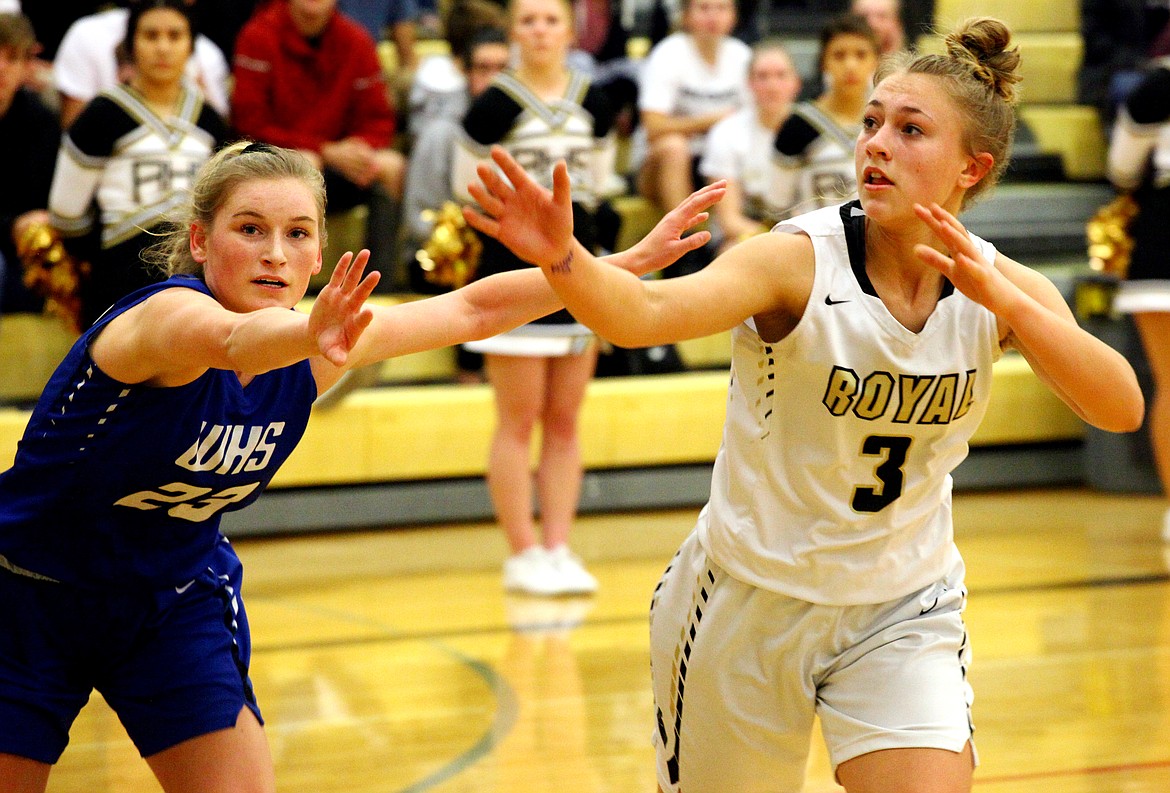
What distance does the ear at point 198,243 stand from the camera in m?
2.47

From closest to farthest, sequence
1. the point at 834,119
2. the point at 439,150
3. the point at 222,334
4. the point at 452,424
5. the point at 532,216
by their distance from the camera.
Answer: the point at 532,216
the point at 222,334
the point at 834,119
the point at 452,424
the point at 439,150

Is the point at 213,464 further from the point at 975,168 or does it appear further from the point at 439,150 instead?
the point at 439,150

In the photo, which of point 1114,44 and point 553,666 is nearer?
point 553,666

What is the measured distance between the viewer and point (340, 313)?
204 cm

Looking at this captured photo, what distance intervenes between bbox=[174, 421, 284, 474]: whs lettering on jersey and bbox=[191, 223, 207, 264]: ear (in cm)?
29

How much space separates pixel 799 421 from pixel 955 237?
0.41m

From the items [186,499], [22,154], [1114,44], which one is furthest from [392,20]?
[186,499]

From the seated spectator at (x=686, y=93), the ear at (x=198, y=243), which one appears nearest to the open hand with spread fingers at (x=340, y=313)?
the ear at (x=198, y=243)

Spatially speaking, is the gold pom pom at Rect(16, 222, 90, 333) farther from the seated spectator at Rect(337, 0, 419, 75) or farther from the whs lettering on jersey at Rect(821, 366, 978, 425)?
the whs lettering on jersey at Rect(821, 366, 978, 425)

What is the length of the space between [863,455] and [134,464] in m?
1.10

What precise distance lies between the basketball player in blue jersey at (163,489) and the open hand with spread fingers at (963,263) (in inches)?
13.6

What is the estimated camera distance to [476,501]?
6.55m

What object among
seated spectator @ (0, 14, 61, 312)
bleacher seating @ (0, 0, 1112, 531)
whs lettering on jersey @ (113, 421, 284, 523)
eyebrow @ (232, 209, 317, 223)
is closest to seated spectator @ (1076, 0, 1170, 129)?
bleacher seating @ (0, 0, 1112, 531)

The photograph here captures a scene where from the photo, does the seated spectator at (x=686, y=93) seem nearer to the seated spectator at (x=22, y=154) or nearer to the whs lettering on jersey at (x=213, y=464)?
the seated spectator at (x=22, y=154)
